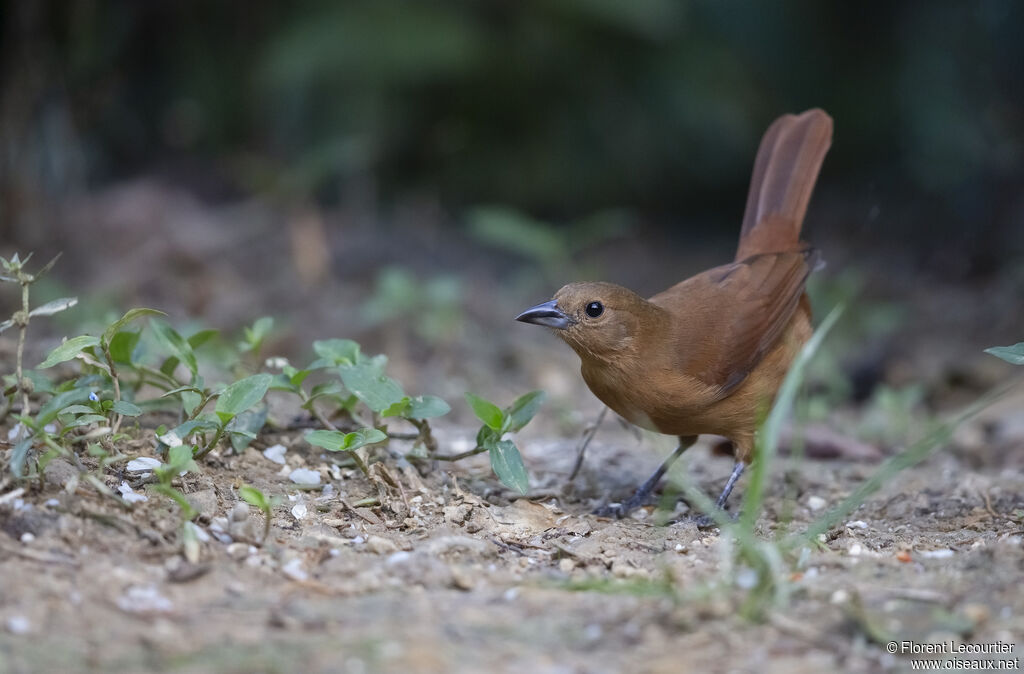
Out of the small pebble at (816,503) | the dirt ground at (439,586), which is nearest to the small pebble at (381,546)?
the dirt ground at (439,586)

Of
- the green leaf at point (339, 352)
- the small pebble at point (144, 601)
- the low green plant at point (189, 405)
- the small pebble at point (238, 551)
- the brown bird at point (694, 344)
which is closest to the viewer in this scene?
the small pebble at point (144, 601)

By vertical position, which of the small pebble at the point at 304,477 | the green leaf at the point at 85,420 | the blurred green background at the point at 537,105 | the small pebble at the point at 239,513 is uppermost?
the blurred green background at the point at 537,105

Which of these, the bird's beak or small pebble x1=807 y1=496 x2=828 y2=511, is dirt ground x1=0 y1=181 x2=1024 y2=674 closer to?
small pebble x1=807 y1=496 x2=828 y2=511

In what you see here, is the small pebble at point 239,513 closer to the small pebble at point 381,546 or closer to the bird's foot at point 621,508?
the small pebble at point 381,546

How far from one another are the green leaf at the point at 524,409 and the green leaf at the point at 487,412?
62mm

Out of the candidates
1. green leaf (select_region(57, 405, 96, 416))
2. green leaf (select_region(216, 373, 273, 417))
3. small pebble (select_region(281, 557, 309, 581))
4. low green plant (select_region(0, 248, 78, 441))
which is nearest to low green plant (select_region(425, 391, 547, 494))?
green leaf (select_region(216, 373, 273, 417))

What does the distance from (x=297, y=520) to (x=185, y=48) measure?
6.24m

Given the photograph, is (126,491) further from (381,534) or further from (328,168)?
(328,168)

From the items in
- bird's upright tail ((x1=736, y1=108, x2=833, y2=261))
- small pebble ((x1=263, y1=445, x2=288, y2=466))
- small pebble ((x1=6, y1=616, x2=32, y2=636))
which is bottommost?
small pebble ((x1=6, y1=616, x2=32, y2=636))

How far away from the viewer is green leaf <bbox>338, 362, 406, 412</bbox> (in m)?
3.49

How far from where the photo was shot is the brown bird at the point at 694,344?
415 cm

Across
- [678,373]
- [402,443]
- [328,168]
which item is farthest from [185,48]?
[678,373]

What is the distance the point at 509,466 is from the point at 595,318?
3.05ft

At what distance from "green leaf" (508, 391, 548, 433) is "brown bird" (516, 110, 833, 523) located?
1.74 feet
